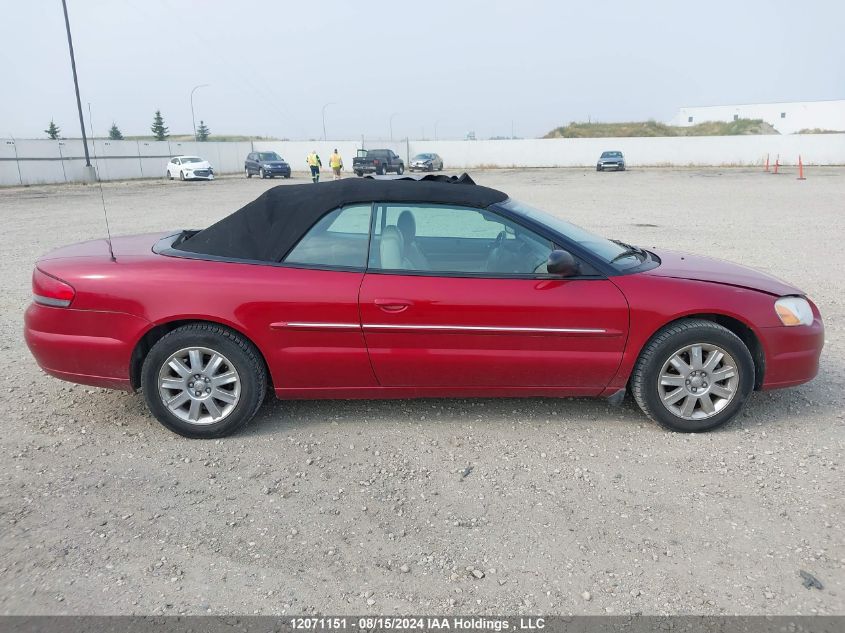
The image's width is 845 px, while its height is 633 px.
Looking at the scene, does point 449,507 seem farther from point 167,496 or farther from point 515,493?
point 167,496

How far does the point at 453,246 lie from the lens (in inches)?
167

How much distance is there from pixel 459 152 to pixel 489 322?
5147 cm

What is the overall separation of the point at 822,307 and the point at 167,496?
6405 mm

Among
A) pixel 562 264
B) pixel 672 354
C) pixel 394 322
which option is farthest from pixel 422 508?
pixel 672 354

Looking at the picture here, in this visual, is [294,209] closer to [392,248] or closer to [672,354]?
[392,248]

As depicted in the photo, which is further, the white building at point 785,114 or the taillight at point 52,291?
the white building at point 785,114

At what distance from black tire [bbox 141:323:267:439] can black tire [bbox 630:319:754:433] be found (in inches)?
88.4

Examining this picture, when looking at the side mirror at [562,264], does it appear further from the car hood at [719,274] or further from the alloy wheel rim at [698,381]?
the alloy wheel rim at [698,381]

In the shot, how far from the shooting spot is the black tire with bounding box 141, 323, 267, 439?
3748 mm

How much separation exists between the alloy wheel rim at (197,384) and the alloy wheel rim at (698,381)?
253 centimetres

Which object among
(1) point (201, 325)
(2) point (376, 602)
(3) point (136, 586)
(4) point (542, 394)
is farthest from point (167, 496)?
(4) point (542, 394)

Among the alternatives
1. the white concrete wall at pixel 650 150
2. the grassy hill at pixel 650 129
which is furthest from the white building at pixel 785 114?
the white concrete wall at pixel 650 150

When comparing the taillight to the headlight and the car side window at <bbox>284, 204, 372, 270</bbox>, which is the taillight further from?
the headlight

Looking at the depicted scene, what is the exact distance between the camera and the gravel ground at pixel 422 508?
257 centimetres
